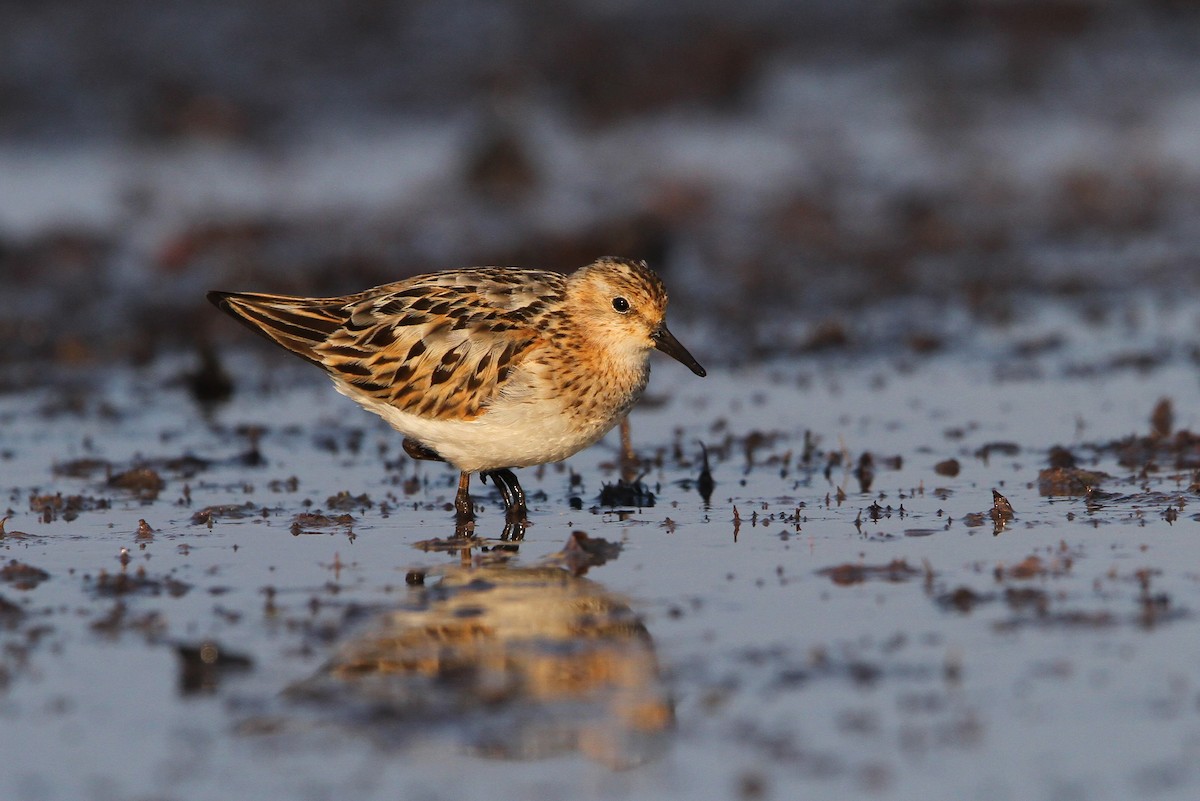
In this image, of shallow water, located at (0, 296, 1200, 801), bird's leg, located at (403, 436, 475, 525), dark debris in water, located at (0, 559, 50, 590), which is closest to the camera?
shallow water, located at (0, 296, 1200, 801)

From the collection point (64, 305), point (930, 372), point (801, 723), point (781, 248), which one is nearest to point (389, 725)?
point (801, 723)

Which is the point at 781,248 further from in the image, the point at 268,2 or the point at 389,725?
the point at 389,725

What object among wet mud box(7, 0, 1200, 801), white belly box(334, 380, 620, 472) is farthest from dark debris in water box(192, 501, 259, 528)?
white belly box(334, 380, 620, 472)

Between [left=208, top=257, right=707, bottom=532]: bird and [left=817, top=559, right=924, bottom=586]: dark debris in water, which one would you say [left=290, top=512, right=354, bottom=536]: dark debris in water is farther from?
[left=817, top=559, right=924, bottom=586]: dark debris in water

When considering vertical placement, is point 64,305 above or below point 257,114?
below

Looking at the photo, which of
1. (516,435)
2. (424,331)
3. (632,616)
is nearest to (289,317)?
(424,331)

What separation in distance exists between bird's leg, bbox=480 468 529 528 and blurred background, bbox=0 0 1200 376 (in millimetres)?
4897

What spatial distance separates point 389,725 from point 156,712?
3.22 ft

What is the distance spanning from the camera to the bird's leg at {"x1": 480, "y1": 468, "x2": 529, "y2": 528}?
10547 mm

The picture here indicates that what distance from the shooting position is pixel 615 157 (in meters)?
24.8

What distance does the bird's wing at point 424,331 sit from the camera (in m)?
10.4

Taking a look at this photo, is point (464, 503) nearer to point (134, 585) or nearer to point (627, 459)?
point (627, 459)

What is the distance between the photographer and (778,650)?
777cm

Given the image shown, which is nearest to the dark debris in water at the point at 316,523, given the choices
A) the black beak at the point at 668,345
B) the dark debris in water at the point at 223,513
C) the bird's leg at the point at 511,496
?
the dark debris in water at the point at 223,513
